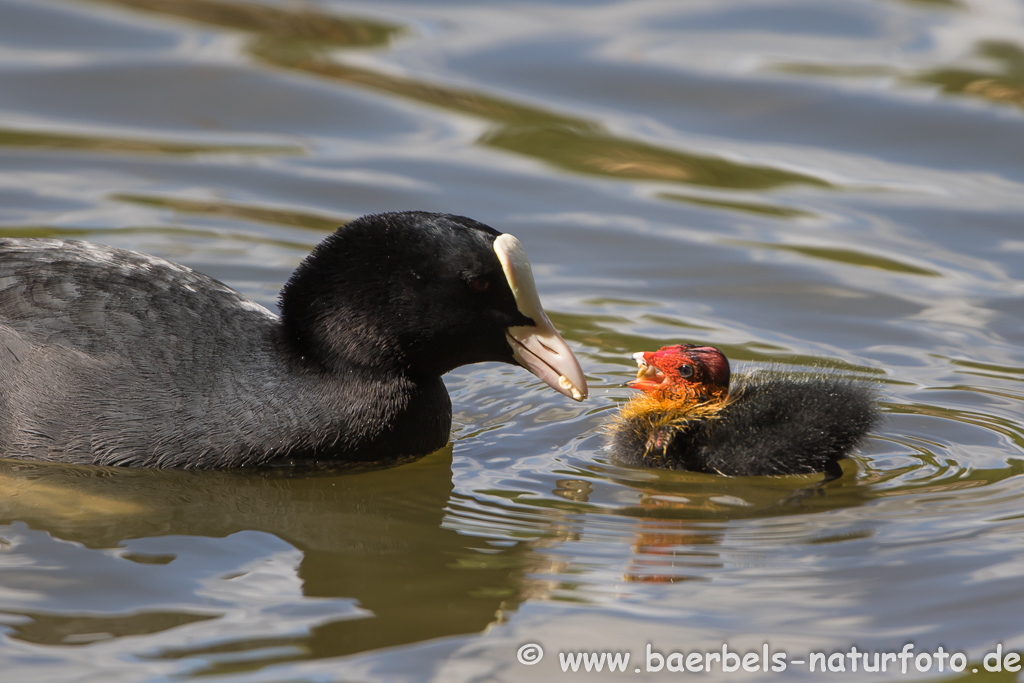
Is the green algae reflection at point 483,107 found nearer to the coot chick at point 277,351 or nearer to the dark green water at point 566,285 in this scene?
the dark green water at point 566,285

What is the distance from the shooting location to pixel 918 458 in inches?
188

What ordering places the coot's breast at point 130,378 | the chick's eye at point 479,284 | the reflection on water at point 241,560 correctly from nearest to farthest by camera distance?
the reflection on water at point 241,560, the coot's breast at point 130,378, the chick's eye at point 479,284

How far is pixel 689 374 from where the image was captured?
4711 millimetres

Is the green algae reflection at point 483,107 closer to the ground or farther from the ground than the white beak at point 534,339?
farther from the ground

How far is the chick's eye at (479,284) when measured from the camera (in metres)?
4.63

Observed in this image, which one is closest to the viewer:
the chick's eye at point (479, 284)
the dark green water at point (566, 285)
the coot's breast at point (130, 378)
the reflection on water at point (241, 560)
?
the reflection on water at point (241, 560)

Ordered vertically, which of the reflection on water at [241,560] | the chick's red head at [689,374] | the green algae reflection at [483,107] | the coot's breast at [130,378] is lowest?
the reflection on water at [241,560]

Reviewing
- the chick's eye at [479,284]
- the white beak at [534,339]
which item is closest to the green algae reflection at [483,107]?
the white beak at [534,339]

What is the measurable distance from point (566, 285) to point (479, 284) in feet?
6.97

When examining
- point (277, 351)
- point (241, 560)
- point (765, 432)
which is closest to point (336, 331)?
point (277, 351)

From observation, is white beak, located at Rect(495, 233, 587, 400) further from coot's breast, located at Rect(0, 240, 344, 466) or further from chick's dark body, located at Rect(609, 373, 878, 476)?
coot's breast, located at Rect(0, 240, 344, 466)

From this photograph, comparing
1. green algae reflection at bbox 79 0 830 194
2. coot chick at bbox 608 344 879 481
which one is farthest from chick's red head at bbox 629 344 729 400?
green algae reflection at bbox 79 0 830 194

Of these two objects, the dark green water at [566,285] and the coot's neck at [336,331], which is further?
the coot's neck at [336,331]

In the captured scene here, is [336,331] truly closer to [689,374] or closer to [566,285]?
[689,374]
